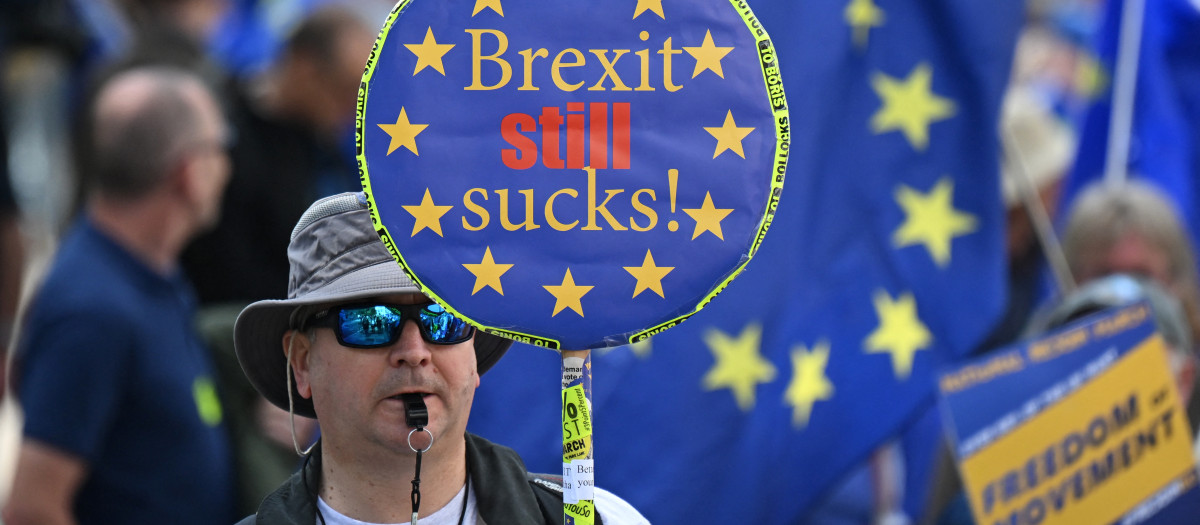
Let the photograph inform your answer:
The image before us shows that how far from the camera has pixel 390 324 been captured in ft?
7.75

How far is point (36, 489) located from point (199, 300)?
4.43 feet

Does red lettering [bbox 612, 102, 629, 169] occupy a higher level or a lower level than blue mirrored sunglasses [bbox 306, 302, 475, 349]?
higher

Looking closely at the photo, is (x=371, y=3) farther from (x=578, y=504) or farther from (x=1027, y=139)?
(x=578, y=504)

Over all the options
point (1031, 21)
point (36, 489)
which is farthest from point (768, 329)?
point (1031, 21)

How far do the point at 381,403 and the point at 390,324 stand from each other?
0.11 meters

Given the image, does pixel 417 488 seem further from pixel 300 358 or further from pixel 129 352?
pixel 129 352

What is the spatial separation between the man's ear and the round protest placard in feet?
1.51

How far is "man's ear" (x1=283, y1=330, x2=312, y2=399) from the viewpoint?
8.16 feet

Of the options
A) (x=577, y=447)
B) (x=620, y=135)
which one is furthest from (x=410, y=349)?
(x=620, y=135)

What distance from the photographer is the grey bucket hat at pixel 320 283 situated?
237 cm

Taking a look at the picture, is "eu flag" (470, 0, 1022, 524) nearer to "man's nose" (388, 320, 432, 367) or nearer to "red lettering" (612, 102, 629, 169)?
"man's nose" (388, 320, 432, 367)

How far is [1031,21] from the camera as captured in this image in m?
11.7

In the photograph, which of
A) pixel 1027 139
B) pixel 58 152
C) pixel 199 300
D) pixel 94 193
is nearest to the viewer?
pixel 94 193

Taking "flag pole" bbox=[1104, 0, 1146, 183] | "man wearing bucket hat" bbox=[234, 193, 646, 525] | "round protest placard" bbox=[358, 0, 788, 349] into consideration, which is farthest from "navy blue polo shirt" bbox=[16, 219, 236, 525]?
"flag pole" bbox=[1104, 0, 1146, 183]
